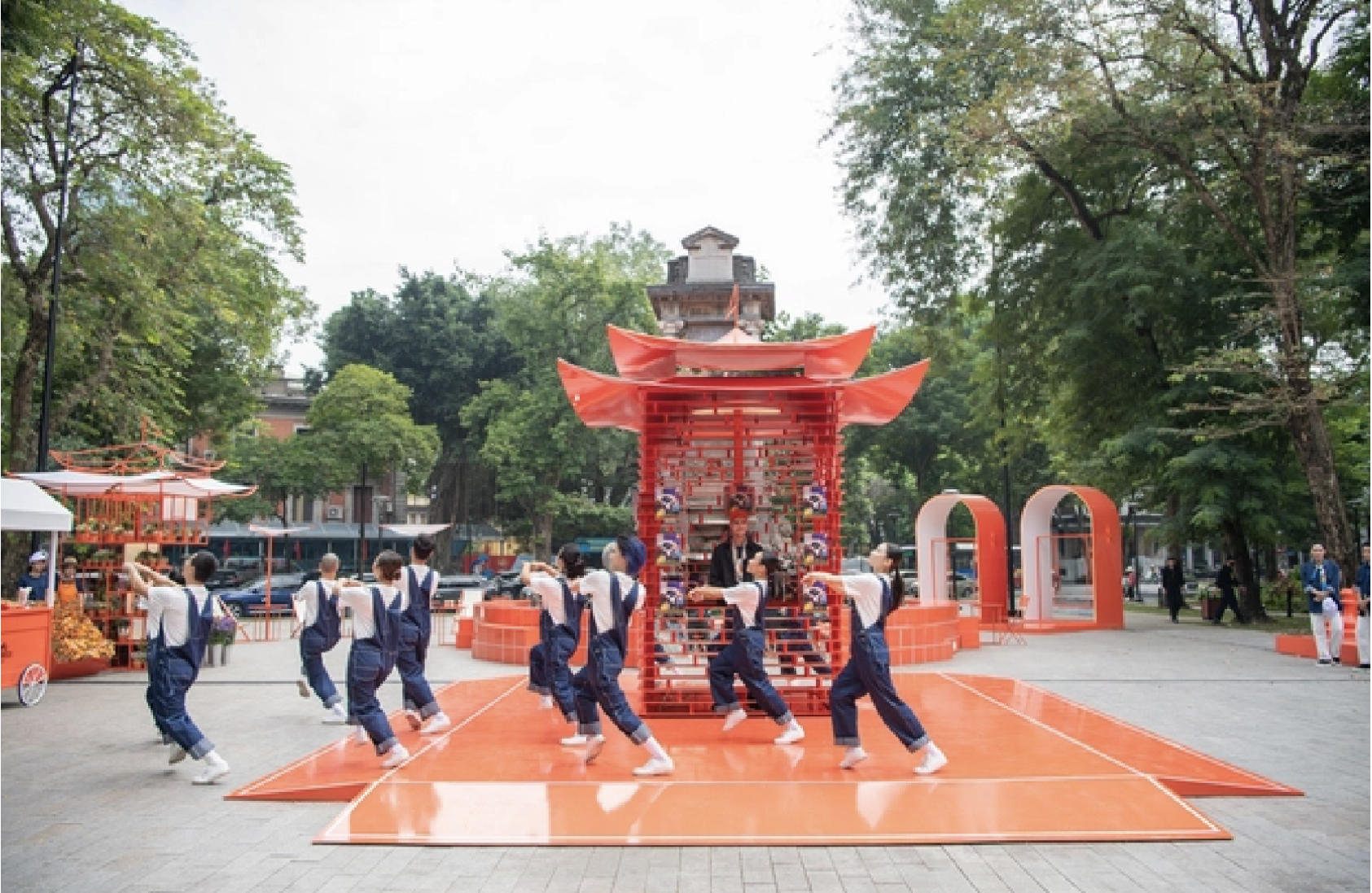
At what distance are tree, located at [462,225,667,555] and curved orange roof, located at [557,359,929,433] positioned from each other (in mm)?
22729

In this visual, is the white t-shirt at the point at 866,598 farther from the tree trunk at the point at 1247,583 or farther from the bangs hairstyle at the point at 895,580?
the tree trunk at the point at 1247,583

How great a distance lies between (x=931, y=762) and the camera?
22.0 ft

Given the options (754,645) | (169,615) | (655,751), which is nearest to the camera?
(655,751)

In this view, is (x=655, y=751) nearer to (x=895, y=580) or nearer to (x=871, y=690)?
(x=871, y=690)

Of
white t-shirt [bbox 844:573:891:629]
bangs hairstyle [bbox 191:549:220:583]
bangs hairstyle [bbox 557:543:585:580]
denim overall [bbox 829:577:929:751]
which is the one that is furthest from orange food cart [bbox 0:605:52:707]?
white t-shirt [bbox 844:573:891:629]

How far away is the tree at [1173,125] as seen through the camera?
52.2 feet

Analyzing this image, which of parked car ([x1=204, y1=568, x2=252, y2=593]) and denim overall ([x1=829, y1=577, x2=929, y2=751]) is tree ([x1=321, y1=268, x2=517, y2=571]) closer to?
parked car ([x1=204, y1=568, x2=252, y2=593])

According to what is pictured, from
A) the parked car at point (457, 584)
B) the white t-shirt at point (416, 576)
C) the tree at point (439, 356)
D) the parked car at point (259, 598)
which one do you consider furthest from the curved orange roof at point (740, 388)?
the tree at point (439, 356)

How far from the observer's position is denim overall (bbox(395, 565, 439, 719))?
8.36m

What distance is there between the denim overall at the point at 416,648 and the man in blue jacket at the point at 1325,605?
1215cm

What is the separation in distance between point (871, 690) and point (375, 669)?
368cm

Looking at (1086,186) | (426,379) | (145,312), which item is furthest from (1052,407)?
(426,379)

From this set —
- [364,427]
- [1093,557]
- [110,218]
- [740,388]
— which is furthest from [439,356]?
[740,388]

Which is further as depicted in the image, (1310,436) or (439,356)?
(439,356)
